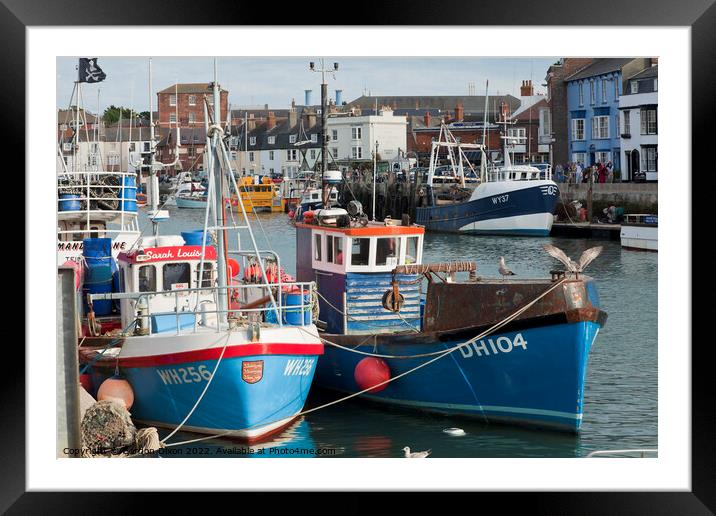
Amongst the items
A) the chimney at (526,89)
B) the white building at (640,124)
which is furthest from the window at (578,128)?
the chimney at (526,89)

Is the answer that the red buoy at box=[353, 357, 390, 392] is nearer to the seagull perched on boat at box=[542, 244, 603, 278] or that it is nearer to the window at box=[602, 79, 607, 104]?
the seagull perched on boat at box=[542, 244, 603, 278]

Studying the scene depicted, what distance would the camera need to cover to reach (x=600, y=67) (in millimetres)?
42906

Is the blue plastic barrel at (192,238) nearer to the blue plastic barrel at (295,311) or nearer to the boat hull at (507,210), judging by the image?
the blue plastic barrel at (295,311)

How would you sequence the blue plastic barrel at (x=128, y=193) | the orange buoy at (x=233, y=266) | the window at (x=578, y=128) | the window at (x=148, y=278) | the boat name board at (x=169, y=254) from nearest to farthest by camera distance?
the boat name board at (x=169, y=254)
the window at (x=148, y=278)
the orange buoy at (x=233, y=266)
the blue plastic barrel at (x=128, y=193)
the window at (x=578, y=128)

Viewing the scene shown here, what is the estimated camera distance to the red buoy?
1437 centimetres

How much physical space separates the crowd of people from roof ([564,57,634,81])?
3.45 meters

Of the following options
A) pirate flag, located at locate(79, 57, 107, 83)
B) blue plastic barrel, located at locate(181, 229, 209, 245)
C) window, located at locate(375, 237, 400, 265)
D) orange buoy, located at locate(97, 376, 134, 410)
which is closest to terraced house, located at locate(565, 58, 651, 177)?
pirate flag, located at locate(79, 57, 107, 83)

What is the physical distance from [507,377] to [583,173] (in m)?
29.7

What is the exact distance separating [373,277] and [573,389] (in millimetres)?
3382

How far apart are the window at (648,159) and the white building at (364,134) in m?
19.7

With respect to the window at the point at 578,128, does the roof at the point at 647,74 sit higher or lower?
higher

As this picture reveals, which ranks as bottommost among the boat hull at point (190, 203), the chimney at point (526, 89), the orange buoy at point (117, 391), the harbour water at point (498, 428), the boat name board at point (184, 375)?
the harbour water at point (498, 428)
